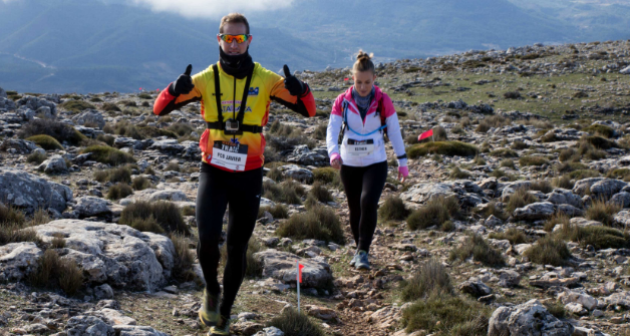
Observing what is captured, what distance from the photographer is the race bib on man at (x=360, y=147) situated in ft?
19.0

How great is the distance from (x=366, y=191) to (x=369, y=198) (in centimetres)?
10

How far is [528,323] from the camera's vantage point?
3.70m

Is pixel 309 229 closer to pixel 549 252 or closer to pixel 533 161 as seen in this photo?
pixel 549 252

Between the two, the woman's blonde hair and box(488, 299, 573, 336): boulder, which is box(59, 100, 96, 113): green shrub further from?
box(488, 299, 573, 336): boulder

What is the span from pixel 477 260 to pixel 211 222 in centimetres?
409

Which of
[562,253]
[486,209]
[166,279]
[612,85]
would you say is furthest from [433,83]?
[166,279]

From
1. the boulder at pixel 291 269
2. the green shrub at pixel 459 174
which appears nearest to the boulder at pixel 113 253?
the boulder at pixel 291 269

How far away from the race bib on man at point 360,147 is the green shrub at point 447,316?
1.81m

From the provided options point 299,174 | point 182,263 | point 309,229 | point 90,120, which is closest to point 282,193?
point 299,174

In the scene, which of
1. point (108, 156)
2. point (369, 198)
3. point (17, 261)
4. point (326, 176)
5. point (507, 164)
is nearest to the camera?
point (17, 261)

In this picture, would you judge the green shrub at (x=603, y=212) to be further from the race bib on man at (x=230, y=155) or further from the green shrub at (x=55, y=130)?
the green shrub at (x=55, y=130)

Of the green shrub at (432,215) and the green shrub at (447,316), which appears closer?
the green shrub at (447,316)

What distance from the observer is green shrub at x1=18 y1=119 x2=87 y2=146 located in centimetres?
1459

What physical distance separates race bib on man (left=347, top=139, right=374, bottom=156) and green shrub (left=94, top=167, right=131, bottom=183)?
6579 mm
